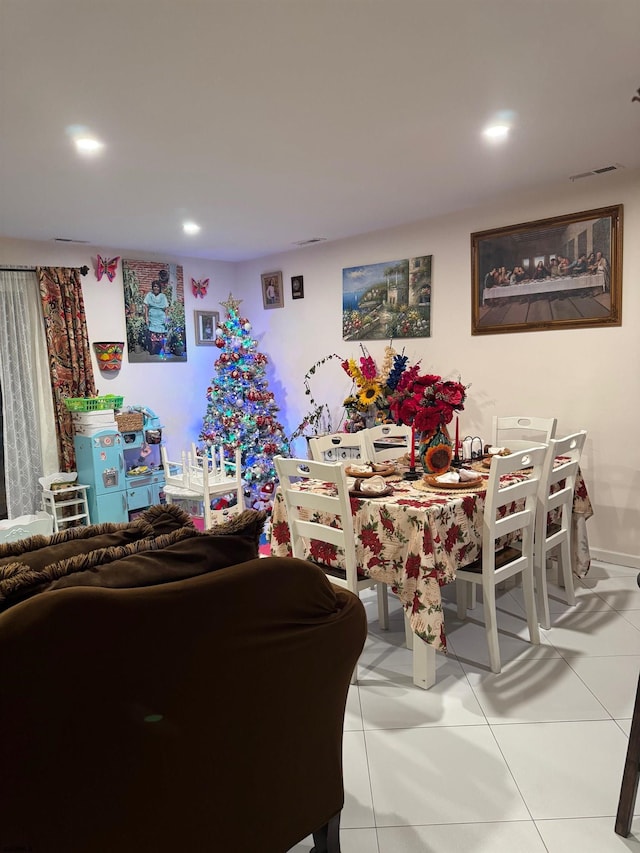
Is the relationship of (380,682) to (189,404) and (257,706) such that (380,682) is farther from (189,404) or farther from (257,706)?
(189,404)

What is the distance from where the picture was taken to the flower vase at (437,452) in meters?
2.86

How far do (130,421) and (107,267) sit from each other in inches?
58.7

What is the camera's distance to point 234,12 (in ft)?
5.94

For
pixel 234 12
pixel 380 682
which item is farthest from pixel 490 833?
pixel 234 12

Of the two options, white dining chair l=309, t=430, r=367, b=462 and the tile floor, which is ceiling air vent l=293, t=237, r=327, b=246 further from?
the tile floor

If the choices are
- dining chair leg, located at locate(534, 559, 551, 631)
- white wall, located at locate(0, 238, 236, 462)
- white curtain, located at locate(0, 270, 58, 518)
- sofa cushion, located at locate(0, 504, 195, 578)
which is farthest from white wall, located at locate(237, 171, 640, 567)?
sofa cushion, located at locate(0, 504, 195, 578)

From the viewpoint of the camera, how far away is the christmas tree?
5609mm

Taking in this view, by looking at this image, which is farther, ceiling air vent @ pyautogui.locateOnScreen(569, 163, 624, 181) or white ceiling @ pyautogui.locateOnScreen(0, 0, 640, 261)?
ceiling air vent @ pyautogui.locateOnScreen(569, 163, 624, 181)

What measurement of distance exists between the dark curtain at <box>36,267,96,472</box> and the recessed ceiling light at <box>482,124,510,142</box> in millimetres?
3826

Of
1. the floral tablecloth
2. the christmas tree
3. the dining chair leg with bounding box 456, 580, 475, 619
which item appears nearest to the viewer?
the floral tablecloth

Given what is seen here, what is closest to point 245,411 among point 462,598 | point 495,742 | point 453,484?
point 462,598

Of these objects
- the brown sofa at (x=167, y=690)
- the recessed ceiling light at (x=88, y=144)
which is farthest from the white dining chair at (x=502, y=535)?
the recessed ceiling light at (x=88, y=144)

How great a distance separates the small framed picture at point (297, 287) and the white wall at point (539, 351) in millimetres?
223

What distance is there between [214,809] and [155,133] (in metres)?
2.74
